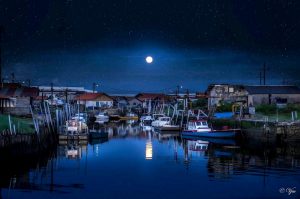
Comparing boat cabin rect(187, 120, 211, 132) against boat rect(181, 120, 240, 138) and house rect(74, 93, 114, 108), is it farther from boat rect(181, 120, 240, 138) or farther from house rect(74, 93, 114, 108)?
house rect(74, 93, 114, 108)

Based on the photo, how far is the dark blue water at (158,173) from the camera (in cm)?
3019

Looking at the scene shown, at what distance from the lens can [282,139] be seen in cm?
5728

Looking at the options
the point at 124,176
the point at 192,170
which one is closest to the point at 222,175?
the point at 192,170

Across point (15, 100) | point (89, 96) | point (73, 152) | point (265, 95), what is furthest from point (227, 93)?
point (73, 152)

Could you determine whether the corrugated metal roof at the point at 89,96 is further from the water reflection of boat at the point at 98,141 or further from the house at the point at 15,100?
the water reflection of boat at the point at 98,141

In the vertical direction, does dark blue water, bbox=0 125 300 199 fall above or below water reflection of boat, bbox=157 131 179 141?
below

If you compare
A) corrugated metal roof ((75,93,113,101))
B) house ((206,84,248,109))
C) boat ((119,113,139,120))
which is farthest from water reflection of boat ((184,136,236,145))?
corrugated metal roof ((75,93,113,101))

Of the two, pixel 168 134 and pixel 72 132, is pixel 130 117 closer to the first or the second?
pixel 168 134

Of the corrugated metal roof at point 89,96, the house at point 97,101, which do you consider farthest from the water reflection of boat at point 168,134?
the house at point 97,101

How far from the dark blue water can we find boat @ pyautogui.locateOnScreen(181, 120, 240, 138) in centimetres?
663

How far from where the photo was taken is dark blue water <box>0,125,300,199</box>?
3019cm

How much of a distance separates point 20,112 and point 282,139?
4069cm

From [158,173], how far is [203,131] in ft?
96.4

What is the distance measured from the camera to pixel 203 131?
66.2 meters
